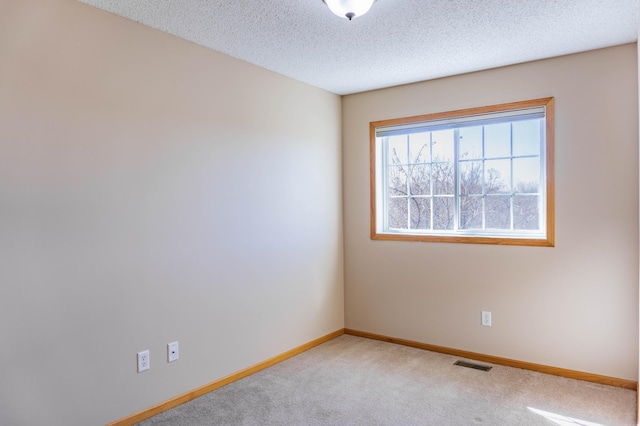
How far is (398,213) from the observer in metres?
4.10

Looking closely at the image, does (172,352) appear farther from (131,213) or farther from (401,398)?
(401,398)

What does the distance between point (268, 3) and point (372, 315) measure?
2844 mm

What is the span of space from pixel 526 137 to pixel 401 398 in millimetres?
2135

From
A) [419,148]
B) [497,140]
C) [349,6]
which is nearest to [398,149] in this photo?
[419,148]

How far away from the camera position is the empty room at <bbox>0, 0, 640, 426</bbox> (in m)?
2.24

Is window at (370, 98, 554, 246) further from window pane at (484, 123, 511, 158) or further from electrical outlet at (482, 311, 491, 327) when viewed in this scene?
electrical outlet at (482, 311, 491, 327)

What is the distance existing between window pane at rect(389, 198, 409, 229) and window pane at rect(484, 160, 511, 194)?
0.75 meters

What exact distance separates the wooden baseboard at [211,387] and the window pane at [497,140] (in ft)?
7.07

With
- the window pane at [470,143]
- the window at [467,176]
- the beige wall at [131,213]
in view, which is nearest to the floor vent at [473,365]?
the window at [467,176]

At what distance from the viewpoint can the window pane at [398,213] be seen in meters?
4.05

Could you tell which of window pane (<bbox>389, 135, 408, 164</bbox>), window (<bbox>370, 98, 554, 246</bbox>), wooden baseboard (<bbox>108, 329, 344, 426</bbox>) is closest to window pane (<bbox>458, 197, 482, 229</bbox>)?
window (<bbox>370, 98, 554, 246</bbox>)

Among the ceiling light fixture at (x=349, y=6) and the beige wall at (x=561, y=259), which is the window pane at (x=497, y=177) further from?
the ceiling light fixture at (x=349, y=6)

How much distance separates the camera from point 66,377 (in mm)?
2248

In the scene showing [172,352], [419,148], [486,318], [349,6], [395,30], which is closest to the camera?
[349,6]
